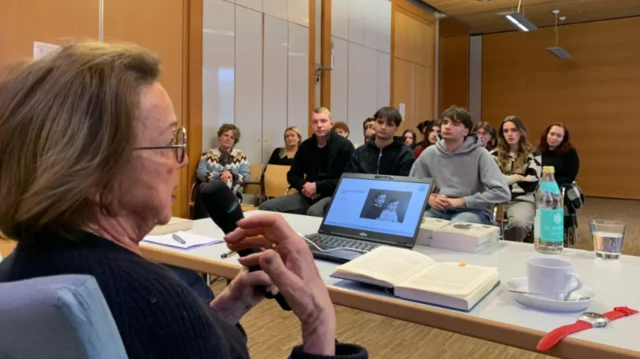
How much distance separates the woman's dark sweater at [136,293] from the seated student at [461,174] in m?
2.50

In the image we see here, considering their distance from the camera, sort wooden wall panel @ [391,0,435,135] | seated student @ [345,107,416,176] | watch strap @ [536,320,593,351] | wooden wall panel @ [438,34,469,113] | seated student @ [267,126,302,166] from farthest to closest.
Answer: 1. wooden wall panel @ [438,34,469,113]
2. wooden wall panel @ [391,0,435,135]
3. seated student @ [267,126,302,166]
4. seated student @ [345,107,416,176]
5. watch strap @ [536,320,593,351]

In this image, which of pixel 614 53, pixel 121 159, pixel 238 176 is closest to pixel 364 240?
pixel 121 159

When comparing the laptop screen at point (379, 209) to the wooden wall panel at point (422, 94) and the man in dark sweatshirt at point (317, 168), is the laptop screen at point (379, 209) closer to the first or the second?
the man in dark sweatshirt at point (317, 168)

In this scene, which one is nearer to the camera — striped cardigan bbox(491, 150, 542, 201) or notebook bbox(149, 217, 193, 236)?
notebook bbox(149, 217, 193, 236)

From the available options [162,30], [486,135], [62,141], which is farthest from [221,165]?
[62,141]

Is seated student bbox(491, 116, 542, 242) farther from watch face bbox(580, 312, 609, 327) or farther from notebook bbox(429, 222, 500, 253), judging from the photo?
watch face bbox(580, 312, 609, 327)

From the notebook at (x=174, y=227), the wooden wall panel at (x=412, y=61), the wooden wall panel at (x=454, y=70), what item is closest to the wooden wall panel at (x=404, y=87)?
the wooden wall panel at (x=412, y=61)

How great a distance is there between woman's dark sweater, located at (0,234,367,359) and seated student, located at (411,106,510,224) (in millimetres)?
2505

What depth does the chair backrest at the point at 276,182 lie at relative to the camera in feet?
16.3

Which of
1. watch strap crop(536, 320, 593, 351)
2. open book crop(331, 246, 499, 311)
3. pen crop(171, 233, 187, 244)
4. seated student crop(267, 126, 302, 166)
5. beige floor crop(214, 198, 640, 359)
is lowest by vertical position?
beige floor crop(214, 198, 640, 359)

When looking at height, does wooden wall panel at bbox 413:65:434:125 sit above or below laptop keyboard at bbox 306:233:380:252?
above

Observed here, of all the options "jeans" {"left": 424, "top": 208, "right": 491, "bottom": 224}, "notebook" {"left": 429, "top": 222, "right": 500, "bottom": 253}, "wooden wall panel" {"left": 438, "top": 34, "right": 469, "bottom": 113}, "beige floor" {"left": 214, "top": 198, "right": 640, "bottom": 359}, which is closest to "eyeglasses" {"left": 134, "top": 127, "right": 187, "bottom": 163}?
"notebook" {"left": 429, "top": 222, "right": 500, "bottom": 253}

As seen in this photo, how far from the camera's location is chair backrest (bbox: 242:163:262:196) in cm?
510

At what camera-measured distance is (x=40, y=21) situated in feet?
12.9
